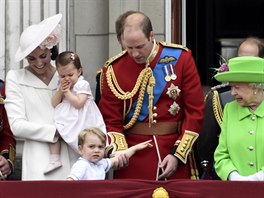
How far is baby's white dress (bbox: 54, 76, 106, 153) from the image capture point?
8.62 metres

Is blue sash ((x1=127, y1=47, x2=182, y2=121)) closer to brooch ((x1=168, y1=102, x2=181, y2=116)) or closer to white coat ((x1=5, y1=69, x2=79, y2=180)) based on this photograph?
brooch ((x1=168, y1=102, x2=181, y2=116))

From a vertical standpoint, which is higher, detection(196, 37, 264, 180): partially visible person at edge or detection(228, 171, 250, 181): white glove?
detection(196, 37, 264, 180): partially visible person at edge

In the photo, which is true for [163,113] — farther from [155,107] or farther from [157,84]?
[157,84]

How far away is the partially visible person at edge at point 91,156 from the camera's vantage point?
8.28m

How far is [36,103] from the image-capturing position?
8734 mm

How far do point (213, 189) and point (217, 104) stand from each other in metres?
1.00

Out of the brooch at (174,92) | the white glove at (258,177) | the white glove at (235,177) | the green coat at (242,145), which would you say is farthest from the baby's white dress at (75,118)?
the white glove at (258,177)

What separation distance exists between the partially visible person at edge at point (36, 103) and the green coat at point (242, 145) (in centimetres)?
109

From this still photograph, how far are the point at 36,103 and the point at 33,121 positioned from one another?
0.13 meters

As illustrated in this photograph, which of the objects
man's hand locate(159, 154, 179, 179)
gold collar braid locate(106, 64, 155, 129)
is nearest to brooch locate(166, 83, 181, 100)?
gold collar braid locate(106, 64, 155, 129)

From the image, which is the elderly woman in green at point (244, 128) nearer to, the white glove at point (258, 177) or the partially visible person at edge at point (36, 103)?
the white glove at point (258, 177)

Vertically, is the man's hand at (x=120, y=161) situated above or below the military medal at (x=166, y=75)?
below

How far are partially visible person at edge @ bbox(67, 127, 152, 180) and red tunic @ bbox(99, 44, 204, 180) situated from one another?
1.22 feet

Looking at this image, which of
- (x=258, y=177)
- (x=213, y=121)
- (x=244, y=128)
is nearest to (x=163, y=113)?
(x=213, y=121)
